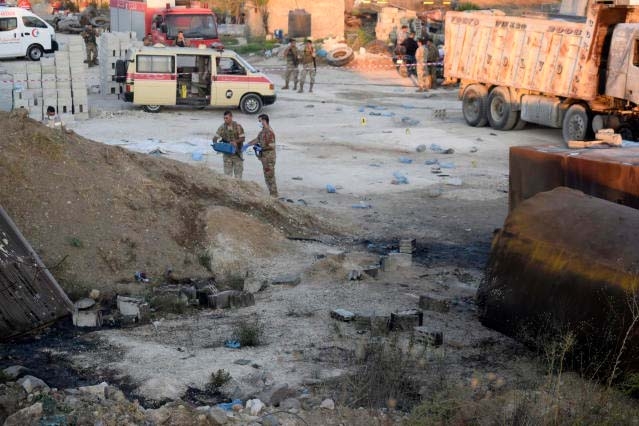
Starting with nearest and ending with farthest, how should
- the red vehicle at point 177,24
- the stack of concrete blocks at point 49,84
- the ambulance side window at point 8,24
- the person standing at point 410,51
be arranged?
1. the stack of concrete blocks at point 49,84
2. the red vehicle at point 177,24
3. the ambulance side window at point 8,24
4. the person standing at point 410,51

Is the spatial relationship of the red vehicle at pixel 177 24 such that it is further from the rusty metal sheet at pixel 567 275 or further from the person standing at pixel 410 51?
the rusty metal sheet at pixel 567 275

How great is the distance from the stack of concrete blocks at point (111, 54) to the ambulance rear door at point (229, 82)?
2.43m

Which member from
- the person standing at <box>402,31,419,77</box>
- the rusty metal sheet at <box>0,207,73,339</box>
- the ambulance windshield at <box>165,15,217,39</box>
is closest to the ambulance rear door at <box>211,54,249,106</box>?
the ambulance windshield at <box>165,15,217,39</box>

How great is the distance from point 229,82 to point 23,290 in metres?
14.9

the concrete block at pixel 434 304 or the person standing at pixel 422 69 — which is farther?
the person standing at pixel 422 69

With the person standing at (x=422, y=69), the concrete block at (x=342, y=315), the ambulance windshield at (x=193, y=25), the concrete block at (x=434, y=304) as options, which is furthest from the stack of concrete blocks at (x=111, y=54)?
the concrete block at (x=342, y=315)

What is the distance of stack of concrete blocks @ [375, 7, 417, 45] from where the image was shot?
35750 millimetres

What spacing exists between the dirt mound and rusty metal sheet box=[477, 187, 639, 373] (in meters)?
3.74

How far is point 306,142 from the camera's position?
2061cm

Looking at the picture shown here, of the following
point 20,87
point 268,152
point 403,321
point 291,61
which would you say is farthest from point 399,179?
point 291,61

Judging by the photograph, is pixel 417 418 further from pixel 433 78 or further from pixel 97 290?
pixel 433 78

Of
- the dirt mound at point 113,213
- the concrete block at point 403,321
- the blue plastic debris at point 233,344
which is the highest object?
the dirt mound at point 113,213

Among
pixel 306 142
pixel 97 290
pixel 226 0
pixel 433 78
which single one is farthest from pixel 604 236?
pixel 226 0

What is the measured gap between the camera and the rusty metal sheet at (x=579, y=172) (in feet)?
32.4
